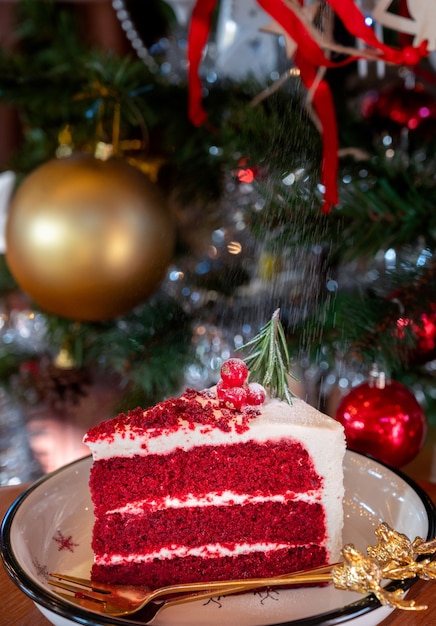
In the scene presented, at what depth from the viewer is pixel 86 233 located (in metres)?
1.11

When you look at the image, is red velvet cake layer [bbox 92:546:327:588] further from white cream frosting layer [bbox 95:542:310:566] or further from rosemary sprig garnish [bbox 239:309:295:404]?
rosemary sprig garnish [bbox 239:309:295:404]

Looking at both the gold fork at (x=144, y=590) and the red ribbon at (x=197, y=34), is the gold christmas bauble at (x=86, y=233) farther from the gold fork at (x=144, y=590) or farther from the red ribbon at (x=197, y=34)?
the gold fork at (x=144, y=590)

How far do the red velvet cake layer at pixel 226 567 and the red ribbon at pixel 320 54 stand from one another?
49 cm

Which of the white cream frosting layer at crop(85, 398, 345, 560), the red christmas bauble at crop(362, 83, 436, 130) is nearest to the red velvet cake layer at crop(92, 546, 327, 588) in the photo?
the white cream frosting layer at crop(85, 398, 345, 560)

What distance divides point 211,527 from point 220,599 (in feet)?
0.28

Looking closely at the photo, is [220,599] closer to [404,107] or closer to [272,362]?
[272,362]

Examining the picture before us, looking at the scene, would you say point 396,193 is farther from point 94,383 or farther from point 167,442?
point 94,383

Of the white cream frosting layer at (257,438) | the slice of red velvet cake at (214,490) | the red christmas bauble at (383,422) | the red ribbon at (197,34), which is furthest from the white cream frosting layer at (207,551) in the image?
the red ribbon at (197,34)

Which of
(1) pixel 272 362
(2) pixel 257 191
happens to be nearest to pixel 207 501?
(1) pixel 272 362

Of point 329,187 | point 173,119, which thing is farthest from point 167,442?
point 173,119

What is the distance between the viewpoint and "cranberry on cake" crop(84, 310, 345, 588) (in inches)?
28.5

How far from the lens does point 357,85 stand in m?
1.50

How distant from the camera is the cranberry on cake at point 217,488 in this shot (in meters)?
0.72

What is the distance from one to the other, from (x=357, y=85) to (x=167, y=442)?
107 cm
